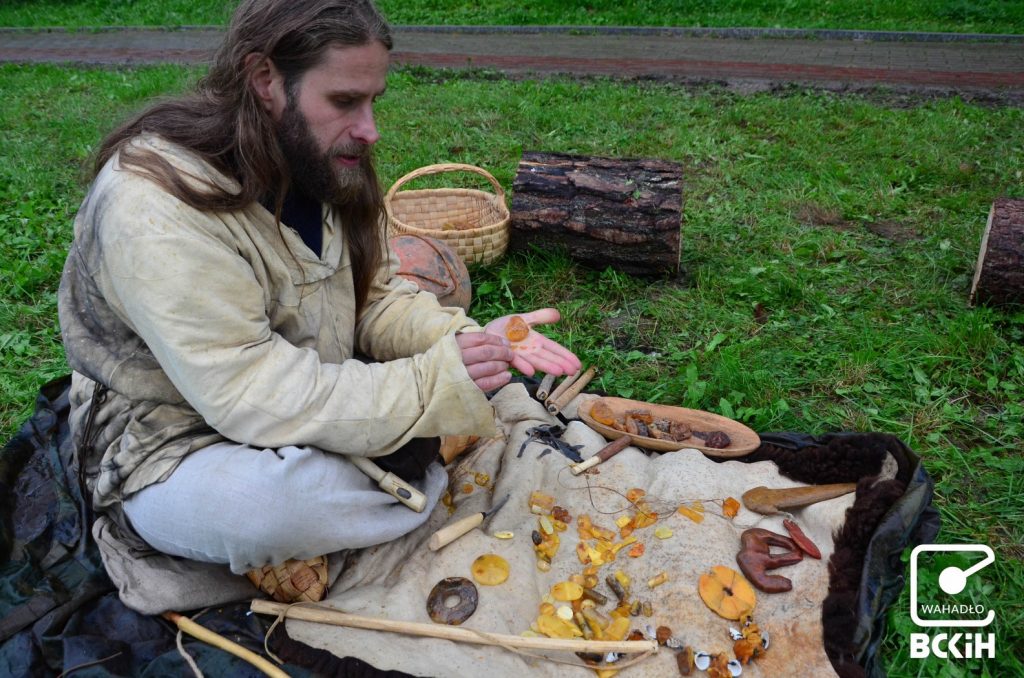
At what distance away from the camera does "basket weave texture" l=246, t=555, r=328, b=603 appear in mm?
2346

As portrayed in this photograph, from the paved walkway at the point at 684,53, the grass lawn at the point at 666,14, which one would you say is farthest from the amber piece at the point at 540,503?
the grass lawn at the point at 666,14

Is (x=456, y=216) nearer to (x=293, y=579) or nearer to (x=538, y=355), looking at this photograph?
Answer: (x=538, y=355)

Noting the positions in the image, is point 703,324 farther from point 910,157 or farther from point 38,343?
point 38,343

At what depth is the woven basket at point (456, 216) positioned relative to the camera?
4.19 m

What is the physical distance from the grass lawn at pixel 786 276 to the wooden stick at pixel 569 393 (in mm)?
142

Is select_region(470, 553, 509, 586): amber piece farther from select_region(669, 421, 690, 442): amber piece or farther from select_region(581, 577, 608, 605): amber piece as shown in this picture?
select_region(669, 421, 690, 442): amber piece

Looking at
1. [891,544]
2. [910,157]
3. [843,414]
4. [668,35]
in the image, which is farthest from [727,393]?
[668,35]

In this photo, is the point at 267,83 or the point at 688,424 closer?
the point at 267,83

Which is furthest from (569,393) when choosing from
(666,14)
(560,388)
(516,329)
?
(666,14)

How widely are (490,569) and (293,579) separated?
0.60 meters

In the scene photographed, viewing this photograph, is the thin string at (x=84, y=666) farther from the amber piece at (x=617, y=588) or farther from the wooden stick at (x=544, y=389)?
the wooden stick at (x=544, y=389)

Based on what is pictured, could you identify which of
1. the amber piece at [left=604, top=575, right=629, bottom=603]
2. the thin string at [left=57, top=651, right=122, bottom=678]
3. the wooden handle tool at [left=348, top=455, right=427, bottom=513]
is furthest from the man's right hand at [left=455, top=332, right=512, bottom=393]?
the thin string at [left=57, top=651, right=122, bottom=678]

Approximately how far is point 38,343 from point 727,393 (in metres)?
3.37

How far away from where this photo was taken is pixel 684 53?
30.5 ft
